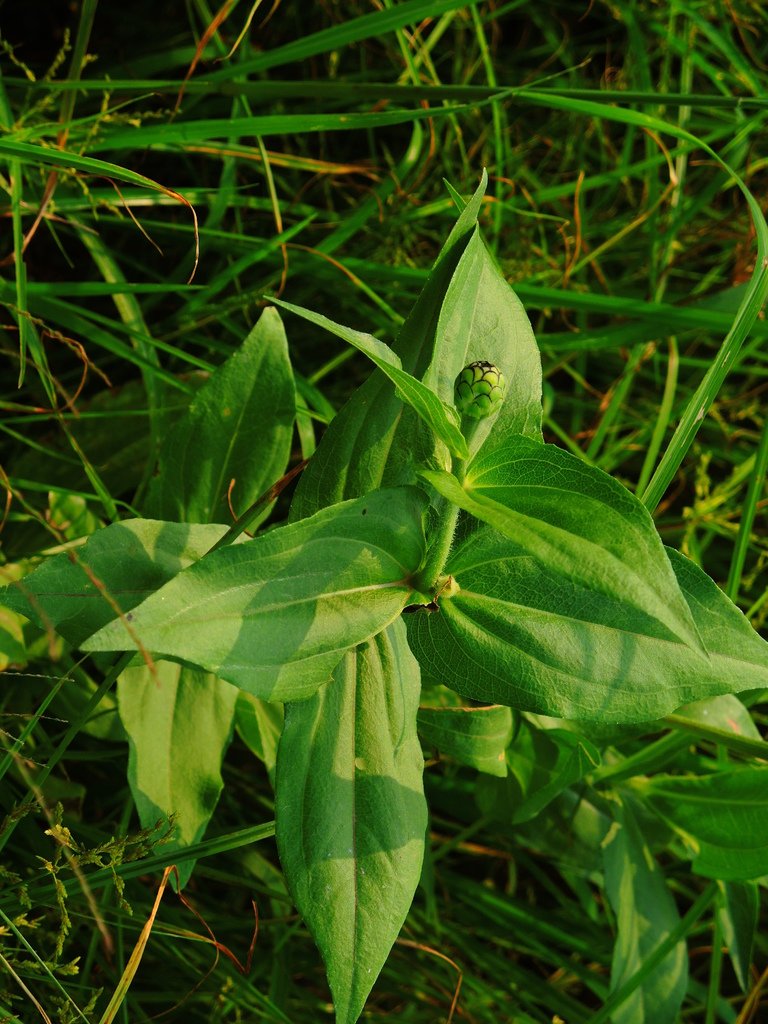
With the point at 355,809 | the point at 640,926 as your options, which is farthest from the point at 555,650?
the point at 640,926

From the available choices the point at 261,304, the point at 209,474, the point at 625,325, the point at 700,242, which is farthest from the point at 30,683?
the point at 700,242

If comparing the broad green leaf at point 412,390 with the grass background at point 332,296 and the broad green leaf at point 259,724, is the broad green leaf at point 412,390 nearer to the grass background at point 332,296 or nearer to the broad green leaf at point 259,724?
the grass background at point 332,296

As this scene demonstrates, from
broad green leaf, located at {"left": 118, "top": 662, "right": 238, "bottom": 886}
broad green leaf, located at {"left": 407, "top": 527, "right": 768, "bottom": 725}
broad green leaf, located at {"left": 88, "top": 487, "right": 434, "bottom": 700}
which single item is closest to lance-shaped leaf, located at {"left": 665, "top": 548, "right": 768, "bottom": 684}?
broad green leaf, located at {"left": 407, "top": 527, "right": 768, "bottom": 725}

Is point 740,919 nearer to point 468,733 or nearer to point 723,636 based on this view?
point 468,733

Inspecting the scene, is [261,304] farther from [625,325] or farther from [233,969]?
[233,969]

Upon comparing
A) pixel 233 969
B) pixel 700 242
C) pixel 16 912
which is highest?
pixel 700 242

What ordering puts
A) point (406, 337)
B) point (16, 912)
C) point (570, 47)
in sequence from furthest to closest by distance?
point (570, 47) → point (16, 912) → point (406, 337)

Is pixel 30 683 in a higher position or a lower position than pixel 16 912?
higher
